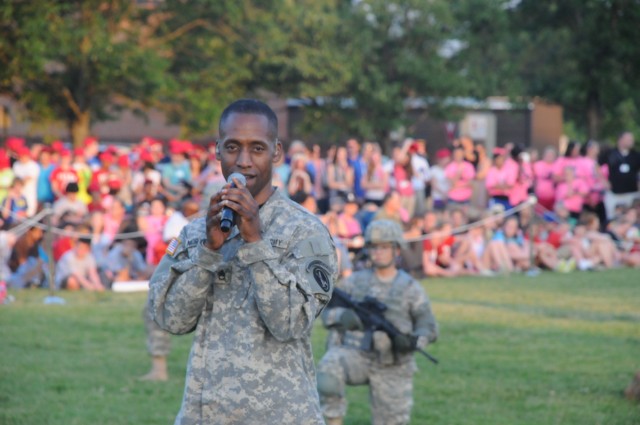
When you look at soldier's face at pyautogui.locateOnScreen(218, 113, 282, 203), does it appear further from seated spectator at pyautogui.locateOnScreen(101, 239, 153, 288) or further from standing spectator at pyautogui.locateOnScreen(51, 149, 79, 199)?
standing spectator at pyautogui.locateOnScreen(51, 149, 79, 199)

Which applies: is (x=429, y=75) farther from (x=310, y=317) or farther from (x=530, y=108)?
(x=310, y=317)

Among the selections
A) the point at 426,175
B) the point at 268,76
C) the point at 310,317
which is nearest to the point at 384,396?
the point at 310,317

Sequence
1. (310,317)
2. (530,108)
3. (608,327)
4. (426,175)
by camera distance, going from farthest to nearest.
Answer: (530,108) → (426,175) → (608,327) → (310,317)

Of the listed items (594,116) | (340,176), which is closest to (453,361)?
(340,176)

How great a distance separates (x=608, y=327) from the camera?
13156 mm

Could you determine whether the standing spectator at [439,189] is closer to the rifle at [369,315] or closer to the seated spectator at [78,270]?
the seated spectator at [78,270]

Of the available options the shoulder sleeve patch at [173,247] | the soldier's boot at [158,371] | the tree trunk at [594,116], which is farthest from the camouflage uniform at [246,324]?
the tree trunk at [594,116]

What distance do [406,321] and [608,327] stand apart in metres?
6.00

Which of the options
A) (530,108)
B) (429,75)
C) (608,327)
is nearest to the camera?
(608,327)

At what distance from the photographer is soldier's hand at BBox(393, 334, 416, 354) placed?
24.9 ft

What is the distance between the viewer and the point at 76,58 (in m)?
26.0

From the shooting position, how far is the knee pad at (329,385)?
761 centimetres

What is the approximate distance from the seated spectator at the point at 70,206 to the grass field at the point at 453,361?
1.55 m

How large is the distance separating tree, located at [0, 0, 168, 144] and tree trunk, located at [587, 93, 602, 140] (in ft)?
41.1
